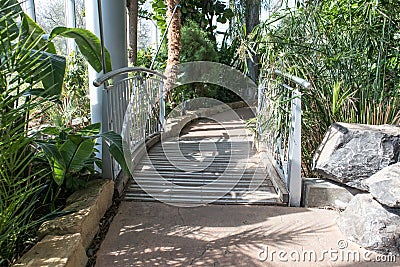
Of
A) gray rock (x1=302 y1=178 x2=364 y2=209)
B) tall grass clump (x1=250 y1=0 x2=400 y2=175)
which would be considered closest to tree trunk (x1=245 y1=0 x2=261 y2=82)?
tall grass clump (x1=250 y1=0 x2=400 y2=175)

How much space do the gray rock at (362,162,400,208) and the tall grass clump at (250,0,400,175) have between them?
2.21 ft

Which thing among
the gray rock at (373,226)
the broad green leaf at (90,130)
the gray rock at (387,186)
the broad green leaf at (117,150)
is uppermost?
the broad green leaf at (90,130)

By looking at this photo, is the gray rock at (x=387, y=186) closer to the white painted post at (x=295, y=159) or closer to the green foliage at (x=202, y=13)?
the white painted post at (x=295, y=159)

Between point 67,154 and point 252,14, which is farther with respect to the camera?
point 252,14

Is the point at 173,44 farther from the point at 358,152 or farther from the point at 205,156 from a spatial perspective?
the point at 358,152

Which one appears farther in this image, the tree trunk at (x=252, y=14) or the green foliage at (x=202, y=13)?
the tree trunk at (x=252, y=14)

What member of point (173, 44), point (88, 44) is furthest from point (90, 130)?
point (173, 44)

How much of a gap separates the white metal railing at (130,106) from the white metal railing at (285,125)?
117 centimetres

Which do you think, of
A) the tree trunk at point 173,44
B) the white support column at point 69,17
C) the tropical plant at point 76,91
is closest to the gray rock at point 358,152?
the tropical plant at point 76,91

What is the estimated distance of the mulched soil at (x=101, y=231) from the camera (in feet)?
6.08

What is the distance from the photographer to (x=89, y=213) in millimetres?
1922

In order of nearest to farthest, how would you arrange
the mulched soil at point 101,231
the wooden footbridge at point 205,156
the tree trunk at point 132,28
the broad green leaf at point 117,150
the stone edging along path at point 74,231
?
the stone edging along path at point 74,231, the mulched soil at point 101,231, the broad green leaf at point 117,150, the wooden footbridge at point 205,156, the tree trunk at point 132,28

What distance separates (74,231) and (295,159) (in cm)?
147

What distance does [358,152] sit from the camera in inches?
90.4
